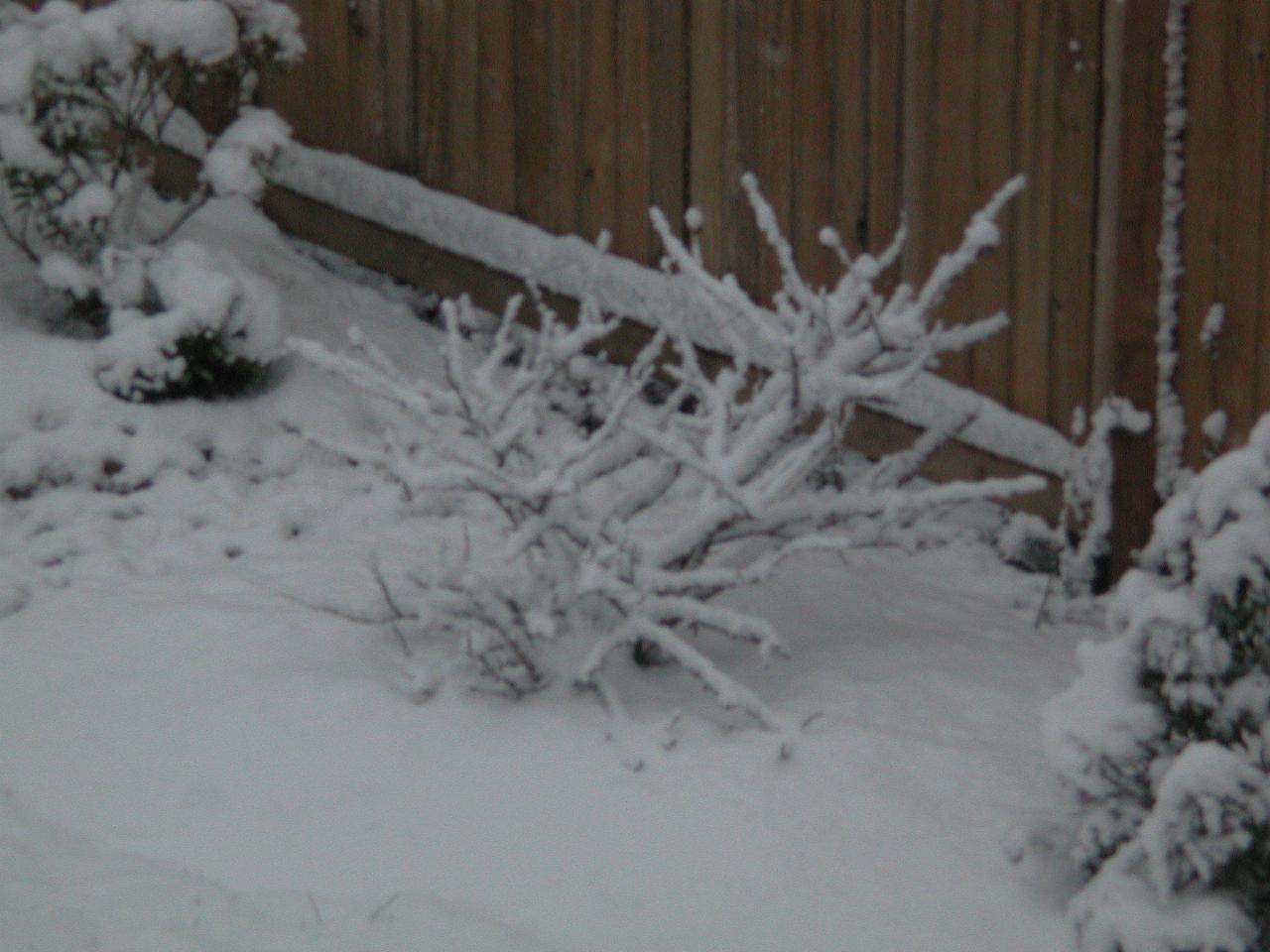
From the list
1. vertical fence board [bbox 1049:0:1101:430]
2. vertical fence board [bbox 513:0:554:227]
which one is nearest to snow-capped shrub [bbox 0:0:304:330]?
vertical fence board [bbox 513:0:554:227]

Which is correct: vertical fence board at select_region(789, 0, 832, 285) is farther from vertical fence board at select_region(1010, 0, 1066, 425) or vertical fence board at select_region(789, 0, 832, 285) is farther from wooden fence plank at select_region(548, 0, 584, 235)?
wooden fence plank at select_region(548, 0, 584, 235)

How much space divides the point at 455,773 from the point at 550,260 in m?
2.83

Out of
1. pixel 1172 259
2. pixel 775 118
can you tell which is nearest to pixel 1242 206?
pixel 1172 259

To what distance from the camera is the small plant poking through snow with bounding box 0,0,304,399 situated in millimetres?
5711

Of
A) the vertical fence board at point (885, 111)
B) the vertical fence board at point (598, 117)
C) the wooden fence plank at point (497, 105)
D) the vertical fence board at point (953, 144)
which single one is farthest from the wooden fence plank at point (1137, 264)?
the wooden fence plank at point (497, 105)

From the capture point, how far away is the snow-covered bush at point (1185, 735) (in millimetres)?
3018

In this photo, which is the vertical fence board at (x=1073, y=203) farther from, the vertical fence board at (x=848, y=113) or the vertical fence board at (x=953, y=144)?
the vertical fence board at (x=848, y=113)

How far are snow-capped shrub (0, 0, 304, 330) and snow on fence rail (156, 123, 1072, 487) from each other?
314mm

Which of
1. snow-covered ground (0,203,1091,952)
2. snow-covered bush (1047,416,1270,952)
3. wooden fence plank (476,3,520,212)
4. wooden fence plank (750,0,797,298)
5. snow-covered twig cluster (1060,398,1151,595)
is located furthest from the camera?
wooden fence plank (476,3,520,212)

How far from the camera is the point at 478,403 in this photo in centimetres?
411

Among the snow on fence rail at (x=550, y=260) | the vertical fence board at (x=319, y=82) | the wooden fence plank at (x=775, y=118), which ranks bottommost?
the snow on fence rail at (x=550, y=260)

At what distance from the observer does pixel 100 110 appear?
20.0 feet

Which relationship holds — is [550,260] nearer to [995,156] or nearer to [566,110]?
[566,110]

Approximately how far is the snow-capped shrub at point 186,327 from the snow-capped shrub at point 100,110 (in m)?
0.15
